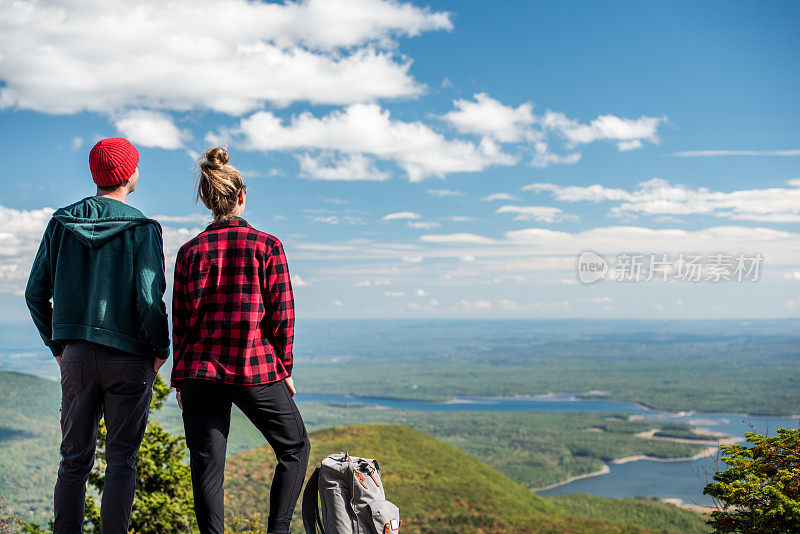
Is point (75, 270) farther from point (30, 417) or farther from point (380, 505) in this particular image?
point (30, 417)

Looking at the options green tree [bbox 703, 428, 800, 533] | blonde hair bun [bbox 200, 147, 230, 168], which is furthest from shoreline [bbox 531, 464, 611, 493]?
blonde hair bun [bbox 200, 147, 230, 168]

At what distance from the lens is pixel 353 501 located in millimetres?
3010

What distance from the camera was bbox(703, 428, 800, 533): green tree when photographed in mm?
3789

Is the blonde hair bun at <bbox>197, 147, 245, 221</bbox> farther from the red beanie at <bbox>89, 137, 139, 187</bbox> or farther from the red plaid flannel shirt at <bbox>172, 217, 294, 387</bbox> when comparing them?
the red beanie at <bbox>89, 137, 139, 187</bbox>

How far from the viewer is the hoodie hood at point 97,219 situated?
290 centimetres

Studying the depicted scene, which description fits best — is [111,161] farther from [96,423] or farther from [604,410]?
[604,410]

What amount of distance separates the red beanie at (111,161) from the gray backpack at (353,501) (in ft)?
5.54

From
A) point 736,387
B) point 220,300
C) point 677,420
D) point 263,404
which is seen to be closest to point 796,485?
point 263,404

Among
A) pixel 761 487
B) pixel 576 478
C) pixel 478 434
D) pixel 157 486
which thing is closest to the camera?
pixel 761 487

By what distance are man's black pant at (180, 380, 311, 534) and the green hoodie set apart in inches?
13.9

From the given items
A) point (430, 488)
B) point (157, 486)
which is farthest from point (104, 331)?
point (430, 488)

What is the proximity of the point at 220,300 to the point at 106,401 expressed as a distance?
69 cm

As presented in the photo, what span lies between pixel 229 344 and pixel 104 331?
1.88 feet

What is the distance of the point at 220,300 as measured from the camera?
2.86m
